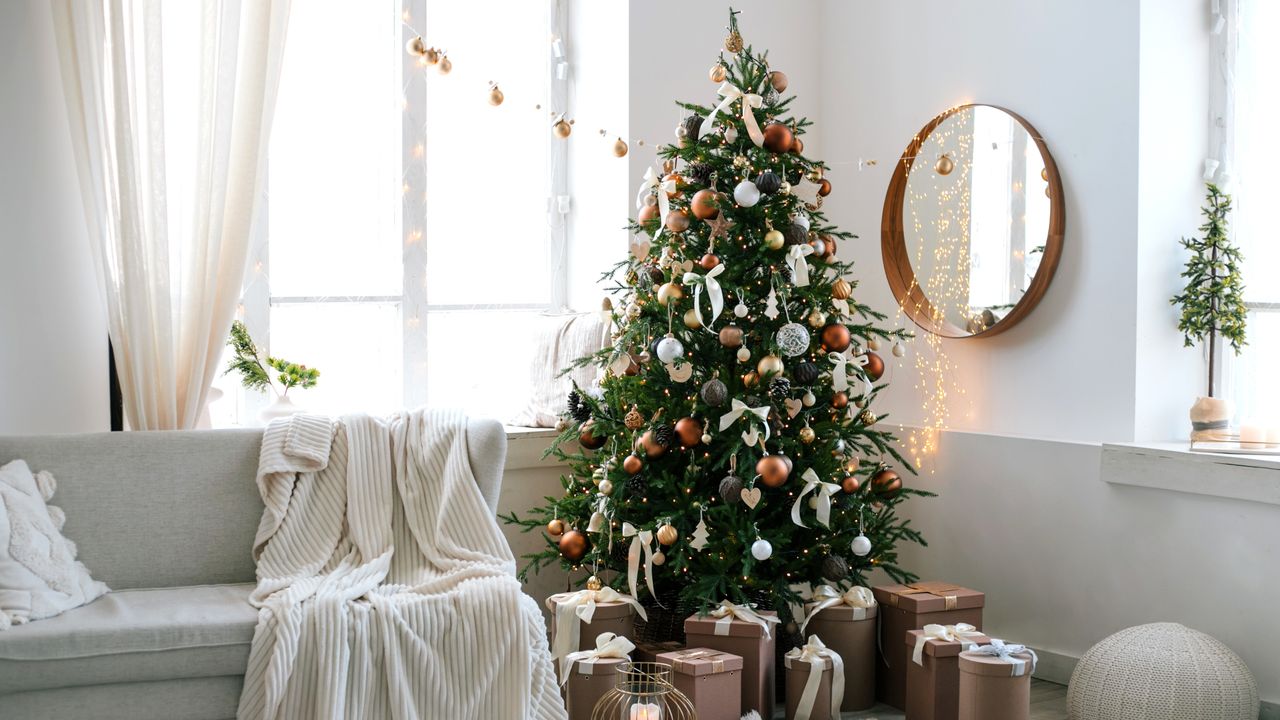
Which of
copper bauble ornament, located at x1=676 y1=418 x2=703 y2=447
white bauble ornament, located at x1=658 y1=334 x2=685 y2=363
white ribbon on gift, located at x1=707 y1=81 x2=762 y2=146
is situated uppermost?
white ribbon on gift, located at x1=707 y1=81 x2=762 y2=146

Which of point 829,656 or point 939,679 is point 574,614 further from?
point 939,679

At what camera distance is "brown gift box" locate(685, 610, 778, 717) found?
9.81 ft

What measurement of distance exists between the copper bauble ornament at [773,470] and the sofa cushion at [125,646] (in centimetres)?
128

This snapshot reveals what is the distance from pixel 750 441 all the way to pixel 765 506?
24cm

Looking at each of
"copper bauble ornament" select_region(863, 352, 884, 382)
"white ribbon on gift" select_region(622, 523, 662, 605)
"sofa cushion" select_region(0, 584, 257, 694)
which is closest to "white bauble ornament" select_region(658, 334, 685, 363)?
"white ribbon on gift" select_region(622, 523, 662, 605)

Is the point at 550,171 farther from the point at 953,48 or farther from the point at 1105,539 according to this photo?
the point at 1105,539

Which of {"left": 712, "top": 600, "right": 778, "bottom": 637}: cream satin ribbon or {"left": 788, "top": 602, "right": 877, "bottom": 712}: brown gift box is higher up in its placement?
{"left": 712, "top": 600, "right": 778, "bottom": 637}: cream satin ribbon

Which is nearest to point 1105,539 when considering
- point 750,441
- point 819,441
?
point 819,441

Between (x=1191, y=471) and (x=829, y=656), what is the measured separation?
1081 mm

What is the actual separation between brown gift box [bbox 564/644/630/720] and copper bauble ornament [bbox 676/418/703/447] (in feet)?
1.97

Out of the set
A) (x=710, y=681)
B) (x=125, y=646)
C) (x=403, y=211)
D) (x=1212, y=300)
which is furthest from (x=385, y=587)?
(x=1212, y=300)

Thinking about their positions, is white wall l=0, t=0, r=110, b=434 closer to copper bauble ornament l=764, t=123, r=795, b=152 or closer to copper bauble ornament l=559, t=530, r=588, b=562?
copper bauble ornament l=559, t=530, r=588, b=562

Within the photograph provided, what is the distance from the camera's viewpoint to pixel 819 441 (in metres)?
3.22

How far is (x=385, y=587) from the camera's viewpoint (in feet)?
8.91
